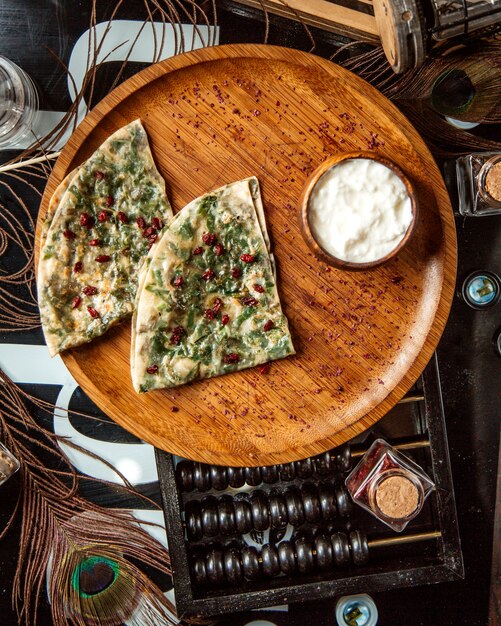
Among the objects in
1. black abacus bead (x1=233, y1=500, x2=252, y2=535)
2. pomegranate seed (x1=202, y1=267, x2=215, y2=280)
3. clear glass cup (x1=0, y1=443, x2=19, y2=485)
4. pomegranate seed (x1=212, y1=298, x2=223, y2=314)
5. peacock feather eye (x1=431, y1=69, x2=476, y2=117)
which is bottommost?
black abacus bead (x1=233, y1=500, x2=252, y2=535)

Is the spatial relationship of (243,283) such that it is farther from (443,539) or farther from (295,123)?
(443,539)

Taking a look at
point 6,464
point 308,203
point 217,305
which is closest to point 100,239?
point 217,305

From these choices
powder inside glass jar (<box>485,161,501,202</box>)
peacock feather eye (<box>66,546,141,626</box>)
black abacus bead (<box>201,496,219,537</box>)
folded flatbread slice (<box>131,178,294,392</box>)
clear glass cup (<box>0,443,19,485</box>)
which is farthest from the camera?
peacock feather eye (<box>66,546,141,626</box>)

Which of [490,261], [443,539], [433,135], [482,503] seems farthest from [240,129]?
[482,503]

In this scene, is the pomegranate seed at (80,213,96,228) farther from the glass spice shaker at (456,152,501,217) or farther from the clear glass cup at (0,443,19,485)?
the glass spice shaker at (456,152,501,217)

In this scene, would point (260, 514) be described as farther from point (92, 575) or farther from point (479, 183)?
point (479, 183)

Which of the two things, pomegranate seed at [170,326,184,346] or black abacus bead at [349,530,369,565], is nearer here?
pomegranate seed at [170,326,184,346]

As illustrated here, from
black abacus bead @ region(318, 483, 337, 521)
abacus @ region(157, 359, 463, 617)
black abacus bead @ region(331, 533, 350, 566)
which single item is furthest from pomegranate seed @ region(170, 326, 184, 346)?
black abacus bead @ region(331, 533, 350, 566)

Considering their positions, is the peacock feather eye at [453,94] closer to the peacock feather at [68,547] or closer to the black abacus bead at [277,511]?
the black abacus bead at [277,511]

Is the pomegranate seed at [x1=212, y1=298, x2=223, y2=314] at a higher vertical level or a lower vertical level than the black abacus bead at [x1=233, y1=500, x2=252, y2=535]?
higher
